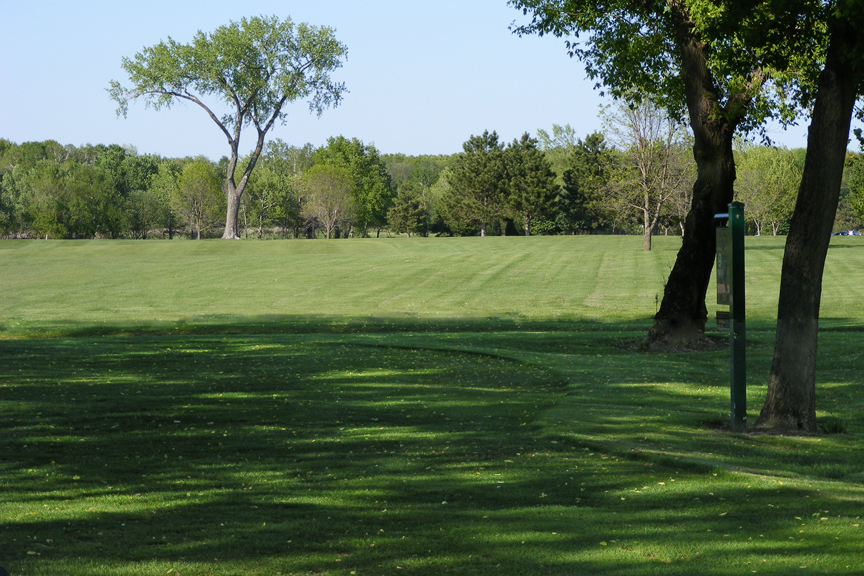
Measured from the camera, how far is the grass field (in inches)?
204

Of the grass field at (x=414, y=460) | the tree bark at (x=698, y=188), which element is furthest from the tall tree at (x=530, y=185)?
the tree bark at (x=698, y=188)

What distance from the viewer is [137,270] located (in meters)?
43.4

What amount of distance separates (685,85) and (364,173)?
310ft

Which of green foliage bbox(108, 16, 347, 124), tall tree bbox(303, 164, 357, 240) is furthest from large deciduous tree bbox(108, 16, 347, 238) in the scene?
tall tree bbox(303, 164, 357, 240)

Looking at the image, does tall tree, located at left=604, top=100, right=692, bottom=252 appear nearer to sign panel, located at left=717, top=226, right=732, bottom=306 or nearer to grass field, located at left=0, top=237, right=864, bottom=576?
grass field, located at left=0, top=237, right=864, bottom=576

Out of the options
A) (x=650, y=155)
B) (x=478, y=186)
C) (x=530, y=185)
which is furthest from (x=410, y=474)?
(x=478, y=186)

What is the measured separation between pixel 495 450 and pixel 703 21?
31.6ft

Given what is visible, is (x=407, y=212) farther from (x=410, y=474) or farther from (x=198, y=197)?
(x=410, y=474)

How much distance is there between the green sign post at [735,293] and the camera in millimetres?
9070

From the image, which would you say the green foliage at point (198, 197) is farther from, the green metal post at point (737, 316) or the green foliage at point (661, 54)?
the green metal post at point (737, 316)

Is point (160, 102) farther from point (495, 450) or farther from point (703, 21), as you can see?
point (495, 450)

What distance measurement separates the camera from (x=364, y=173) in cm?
11000

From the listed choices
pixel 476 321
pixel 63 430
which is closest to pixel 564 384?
pixel 63 430

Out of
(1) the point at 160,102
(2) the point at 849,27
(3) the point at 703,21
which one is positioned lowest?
(2) the point at 849,27
